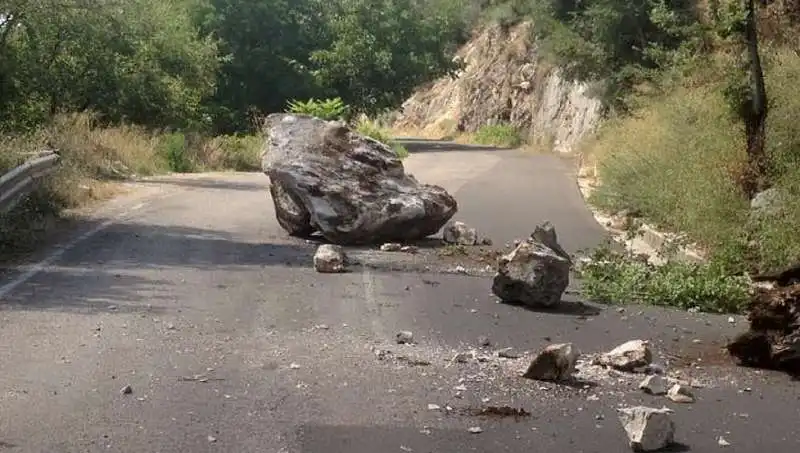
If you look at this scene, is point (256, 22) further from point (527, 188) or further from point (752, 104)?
point (752, 104)

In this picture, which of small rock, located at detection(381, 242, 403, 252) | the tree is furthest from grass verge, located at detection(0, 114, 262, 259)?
small rock, located at detection(381, 242, 403, 252)

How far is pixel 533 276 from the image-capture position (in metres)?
10.4

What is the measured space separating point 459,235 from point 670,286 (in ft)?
13.2

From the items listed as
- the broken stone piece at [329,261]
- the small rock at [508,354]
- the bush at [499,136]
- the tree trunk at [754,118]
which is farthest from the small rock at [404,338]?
the bush at [499,136]

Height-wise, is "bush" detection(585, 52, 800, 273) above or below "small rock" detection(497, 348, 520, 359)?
above

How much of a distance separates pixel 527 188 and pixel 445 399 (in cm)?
1862

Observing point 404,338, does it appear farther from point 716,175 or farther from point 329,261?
point 716,175

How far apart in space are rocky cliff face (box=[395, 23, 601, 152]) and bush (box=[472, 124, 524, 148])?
1.83 feet

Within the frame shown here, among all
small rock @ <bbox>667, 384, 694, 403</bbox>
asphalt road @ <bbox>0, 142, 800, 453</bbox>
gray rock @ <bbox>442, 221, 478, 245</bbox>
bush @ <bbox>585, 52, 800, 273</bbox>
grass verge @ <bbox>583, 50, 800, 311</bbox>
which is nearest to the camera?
asphalt road @ <bbox>0, 142, 800, 453</bbox>

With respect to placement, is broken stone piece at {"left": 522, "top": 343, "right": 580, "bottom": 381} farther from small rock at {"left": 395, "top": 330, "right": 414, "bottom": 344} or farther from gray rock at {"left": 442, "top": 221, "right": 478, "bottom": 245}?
gray rock at {"left": 442, "top": 221, "right": 478, "bottom": 245}

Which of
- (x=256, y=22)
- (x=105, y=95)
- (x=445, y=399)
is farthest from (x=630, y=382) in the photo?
(x=256, y=22)

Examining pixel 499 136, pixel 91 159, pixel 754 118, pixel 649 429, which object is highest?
pixel 754 118

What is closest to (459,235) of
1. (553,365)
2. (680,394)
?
(553,365)

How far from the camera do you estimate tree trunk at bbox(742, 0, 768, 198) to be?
45.7ft
